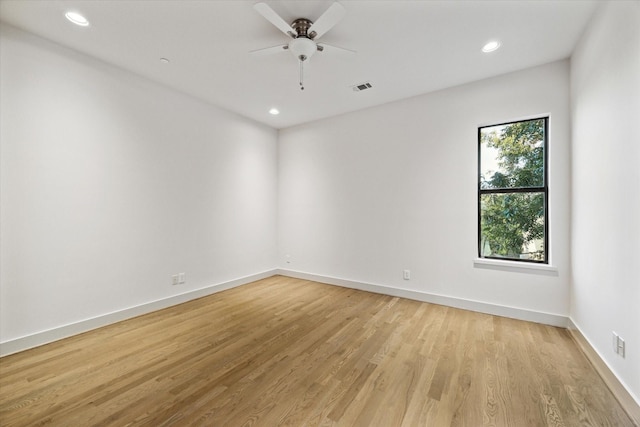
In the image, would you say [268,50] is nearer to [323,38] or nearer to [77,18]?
[323,38]

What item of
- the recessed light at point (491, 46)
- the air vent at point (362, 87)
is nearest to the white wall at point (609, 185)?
the recessed light at point (491, 46)

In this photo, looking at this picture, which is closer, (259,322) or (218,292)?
(259,322)

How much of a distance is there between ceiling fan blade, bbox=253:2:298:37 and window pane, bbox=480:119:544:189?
2.70 m

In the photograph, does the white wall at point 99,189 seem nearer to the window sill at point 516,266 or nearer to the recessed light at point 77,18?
the recessed light at point 77,18

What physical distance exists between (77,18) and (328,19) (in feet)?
7.25

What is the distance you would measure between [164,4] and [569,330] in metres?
4.92

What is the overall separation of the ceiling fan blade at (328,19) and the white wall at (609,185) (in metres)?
1.86

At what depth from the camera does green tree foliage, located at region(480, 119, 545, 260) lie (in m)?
3.10

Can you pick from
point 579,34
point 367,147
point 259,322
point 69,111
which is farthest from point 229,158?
point 579,34

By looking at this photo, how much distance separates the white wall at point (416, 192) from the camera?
2.96 meters

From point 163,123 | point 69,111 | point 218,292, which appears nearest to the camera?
point 69,111

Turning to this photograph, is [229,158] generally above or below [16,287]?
above

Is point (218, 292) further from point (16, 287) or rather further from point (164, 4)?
point (164, 4)

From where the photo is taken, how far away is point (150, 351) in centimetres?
240
